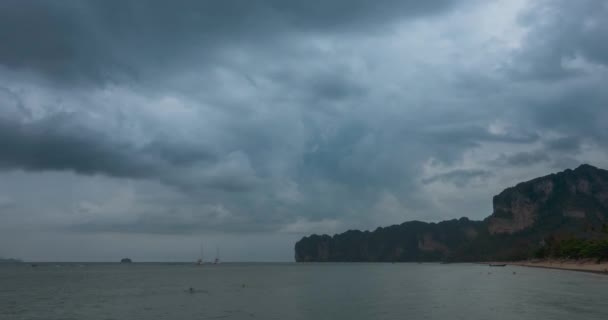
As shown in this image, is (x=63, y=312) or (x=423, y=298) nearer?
(x=63, y=312)

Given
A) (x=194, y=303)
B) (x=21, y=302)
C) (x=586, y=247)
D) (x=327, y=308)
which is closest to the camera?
(x=327, y=308)

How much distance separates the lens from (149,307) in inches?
2945

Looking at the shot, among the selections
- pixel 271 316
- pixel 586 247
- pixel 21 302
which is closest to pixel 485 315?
pixel 271 316

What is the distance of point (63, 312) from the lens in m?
69.8

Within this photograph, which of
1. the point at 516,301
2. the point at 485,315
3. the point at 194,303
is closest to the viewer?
the point at 485,315

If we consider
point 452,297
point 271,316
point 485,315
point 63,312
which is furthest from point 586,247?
point 63,312

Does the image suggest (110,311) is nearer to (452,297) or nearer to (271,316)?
(271,316)

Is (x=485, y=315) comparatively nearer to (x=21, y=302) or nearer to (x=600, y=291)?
(x=600, y=291)

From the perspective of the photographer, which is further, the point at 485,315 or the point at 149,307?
the point at 149,307

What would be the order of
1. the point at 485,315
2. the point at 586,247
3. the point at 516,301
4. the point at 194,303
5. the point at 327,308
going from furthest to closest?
the point at 586,247 < the point at 194,303 < the point at 516,301 < the point at 327,308 < the point at 485,315

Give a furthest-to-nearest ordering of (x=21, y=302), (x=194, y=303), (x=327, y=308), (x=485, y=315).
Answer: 1. (x=21, y=302)
2. (x=194, y=303)
3. (x=327, y=308)
4. (x=485, y=315)

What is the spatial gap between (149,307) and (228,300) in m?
13.5

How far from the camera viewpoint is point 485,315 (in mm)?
58719

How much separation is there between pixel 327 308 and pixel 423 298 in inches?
817
